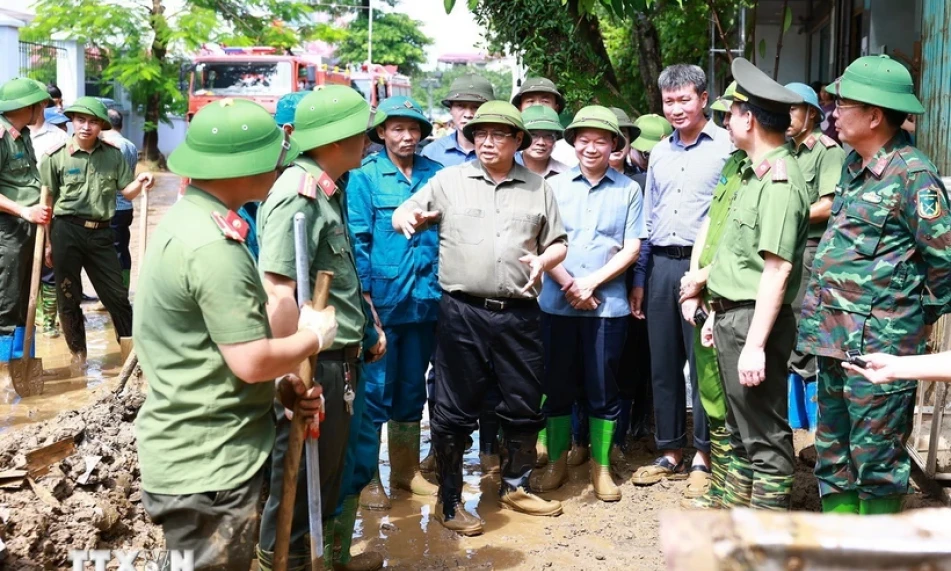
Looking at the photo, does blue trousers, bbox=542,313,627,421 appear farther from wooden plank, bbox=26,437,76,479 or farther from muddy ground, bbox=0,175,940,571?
wooden plank, bbox=26,437,76,479

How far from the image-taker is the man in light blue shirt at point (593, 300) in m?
5.79

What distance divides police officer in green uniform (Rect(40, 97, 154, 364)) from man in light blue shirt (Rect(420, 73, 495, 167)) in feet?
9.08

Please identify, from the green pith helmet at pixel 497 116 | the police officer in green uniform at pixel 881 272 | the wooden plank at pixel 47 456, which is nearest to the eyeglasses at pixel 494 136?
the green pith helmet at pixel 497 116

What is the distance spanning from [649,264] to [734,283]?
1418mm

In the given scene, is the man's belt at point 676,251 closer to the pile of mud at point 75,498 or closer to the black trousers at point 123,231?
the pile of mud at point 75,498

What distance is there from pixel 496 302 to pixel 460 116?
2.08 meters

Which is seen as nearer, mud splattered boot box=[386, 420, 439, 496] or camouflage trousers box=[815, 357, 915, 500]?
camouflage trousers box=[815, 357, 915, 500]

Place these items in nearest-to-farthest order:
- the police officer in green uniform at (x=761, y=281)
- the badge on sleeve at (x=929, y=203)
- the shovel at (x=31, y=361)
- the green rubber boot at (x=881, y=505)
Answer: the badge on sleeve at (x=929, y=203) → the green rubber boot at (x=881, y=505) → the police officer in green uniform at (x=761, y=281) → the shovel at (x=31, y=361)

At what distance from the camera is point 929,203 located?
A: 3861 millimetres

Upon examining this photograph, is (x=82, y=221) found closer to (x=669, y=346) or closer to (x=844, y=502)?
(x=669, y=346)

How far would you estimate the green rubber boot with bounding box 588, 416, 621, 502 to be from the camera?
226 inches

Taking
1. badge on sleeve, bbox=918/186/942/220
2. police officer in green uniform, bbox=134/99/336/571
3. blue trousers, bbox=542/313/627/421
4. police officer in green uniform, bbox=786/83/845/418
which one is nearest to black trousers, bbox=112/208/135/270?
blue trousers, bbox=542/313/627/421

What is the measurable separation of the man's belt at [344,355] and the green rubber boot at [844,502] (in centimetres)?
205

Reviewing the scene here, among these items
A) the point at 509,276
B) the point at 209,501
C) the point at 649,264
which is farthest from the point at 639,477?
the point at 209,501
